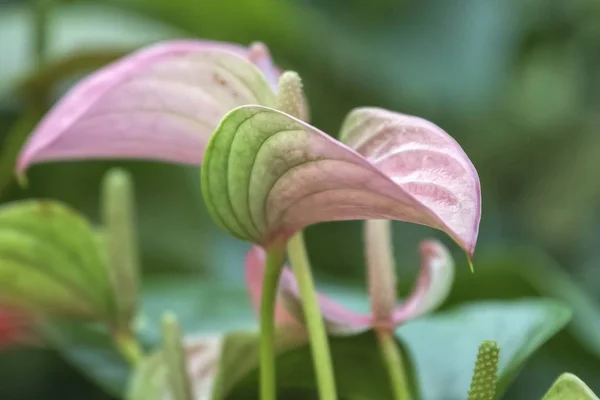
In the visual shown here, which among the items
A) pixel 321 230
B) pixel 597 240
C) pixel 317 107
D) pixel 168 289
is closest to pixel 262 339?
pixel 168 289

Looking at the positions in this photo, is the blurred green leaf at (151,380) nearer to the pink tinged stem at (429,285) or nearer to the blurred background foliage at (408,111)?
the pink tinged stem at (429,285)

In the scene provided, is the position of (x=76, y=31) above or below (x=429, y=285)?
above

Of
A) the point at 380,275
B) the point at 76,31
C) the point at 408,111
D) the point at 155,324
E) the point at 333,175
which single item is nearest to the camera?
the point at 333,175

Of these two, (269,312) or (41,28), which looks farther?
(41,28)

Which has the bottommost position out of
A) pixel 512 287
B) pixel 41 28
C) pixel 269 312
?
pixel 512 287

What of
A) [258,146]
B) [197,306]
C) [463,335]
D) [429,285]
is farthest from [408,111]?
[258,146]

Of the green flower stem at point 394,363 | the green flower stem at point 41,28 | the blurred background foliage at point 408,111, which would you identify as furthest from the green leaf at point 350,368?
the green flower stem at point 41,28

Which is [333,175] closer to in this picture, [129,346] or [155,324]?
[129,346]
